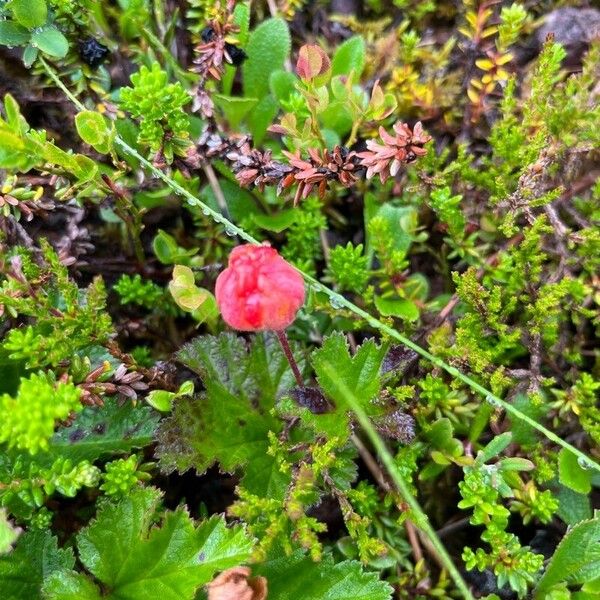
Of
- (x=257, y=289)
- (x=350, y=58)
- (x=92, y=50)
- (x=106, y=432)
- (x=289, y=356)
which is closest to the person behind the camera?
(x=257, y=289)

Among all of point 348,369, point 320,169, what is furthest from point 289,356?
point 320,169

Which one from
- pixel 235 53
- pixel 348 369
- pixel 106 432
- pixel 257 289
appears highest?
pixel 235 53

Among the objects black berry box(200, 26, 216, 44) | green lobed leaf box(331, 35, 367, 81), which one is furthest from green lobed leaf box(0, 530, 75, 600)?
green lobed leaf box(331, 35, 367, 81)

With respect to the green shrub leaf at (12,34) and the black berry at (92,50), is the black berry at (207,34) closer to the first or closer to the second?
the black berry at (92,50)

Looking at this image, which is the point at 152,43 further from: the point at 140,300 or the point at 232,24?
the point at 140,300

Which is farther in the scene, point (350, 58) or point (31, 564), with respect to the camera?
point (350, 58)

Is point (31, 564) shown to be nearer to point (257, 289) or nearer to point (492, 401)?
point (257, 289)

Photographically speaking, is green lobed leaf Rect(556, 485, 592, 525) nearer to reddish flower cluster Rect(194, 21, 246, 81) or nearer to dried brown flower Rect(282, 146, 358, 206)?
dried brown flower Rect(282, 146, 358, 206)

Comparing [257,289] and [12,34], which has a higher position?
[12,34]
